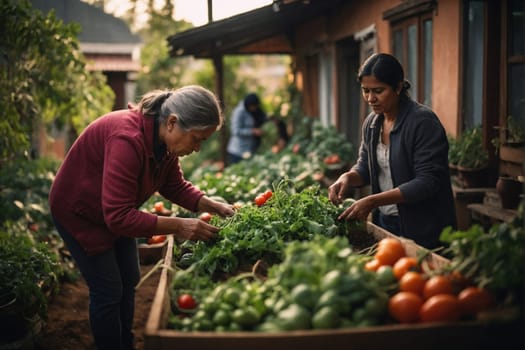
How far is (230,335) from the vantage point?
2223mm

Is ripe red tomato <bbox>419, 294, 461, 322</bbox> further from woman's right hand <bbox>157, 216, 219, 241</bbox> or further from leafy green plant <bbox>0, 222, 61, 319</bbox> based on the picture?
leafy green plant <bbox>0, 222, 61, 319</bbox>

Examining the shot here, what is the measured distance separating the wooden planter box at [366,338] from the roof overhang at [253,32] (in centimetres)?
705

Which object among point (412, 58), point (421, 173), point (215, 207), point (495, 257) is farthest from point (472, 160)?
point (495, 257)

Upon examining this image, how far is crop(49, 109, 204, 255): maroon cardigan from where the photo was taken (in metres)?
3.14

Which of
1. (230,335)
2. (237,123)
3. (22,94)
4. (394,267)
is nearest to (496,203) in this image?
(394,267)

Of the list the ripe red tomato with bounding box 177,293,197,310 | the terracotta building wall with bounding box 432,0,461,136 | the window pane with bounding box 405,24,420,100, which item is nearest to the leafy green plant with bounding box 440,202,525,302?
the ripe red tomato with bounding box 177,293,197,310

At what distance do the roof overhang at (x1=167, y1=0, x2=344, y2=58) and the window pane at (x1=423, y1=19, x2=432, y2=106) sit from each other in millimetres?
2432

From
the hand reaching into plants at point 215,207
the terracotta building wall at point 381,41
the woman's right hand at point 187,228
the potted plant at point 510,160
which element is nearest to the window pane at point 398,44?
the terracotta building wall at point 381,41

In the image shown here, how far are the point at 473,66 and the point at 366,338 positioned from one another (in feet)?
14.3

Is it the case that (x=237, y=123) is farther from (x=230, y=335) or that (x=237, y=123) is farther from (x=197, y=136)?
(x=230, y=335)

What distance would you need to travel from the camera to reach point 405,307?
231cm

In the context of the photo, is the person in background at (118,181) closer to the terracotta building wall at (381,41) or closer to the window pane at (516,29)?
the window pane at (516,29)

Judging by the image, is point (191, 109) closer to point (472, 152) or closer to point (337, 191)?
Answer: point (337, 191)

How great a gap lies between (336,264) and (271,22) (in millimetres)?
9860
